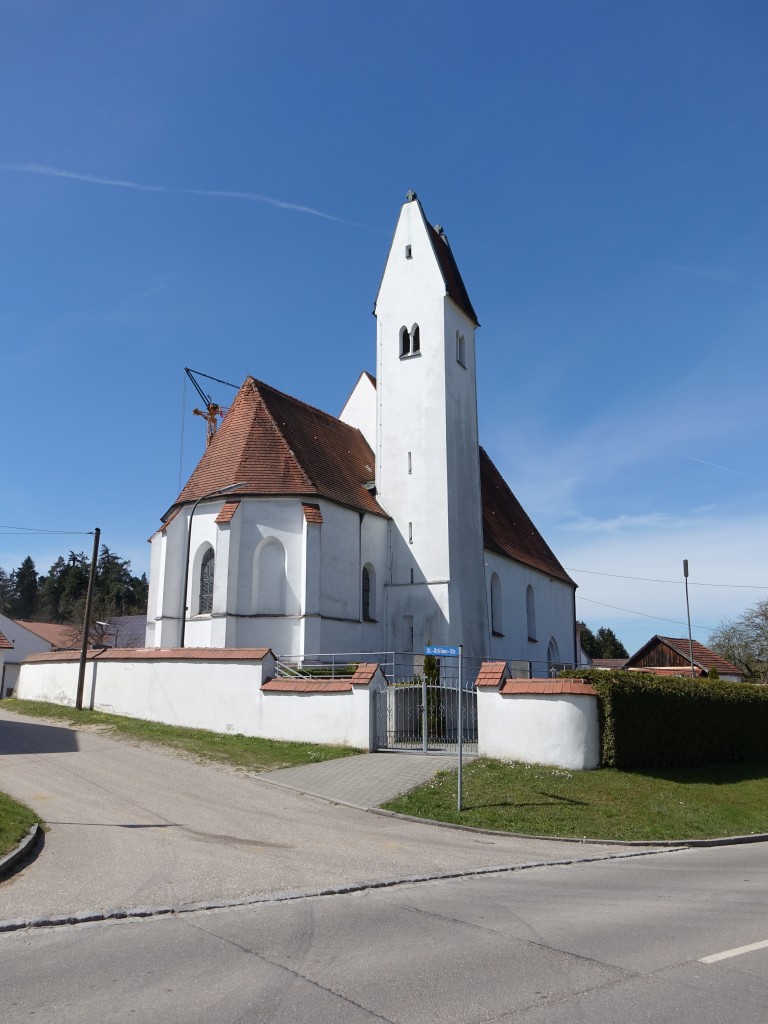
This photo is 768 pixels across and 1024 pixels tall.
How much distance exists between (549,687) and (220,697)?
8785 mm

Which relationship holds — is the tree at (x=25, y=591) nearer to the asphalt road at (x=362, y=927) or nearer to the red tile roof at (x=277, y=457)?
the red tile roof at (x=277, y=457)

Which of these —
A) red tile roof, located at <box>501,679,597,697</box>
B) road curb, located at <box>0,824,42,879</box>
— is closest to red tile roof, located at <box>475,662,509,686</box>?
red tile roof, located at <box>501,679,597,697</box>

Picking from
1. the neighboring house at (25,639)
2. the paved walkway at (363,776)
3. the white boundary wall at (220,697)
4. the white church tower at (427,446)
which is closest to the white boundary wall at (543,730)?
the paved walkway at (363,776)

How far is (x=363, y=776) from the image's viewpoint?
16.1 meters

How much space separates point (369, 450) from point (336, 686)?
18.9 metres

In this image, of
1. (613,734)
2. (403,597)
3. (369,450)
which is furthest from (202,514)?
(613,734)

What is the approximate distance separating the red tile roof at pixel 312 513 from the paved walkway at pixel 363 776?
1096 centimetres

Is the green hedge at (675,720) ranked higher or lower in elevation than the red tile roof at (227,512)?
lower

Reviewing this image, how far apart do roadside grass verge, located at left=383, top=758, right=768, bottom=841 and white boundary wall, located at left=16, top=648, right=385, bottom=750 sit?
3.68 m

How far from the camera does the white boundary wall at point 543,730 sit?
16953 millimetres

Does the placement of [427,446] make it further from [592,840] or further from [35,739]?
[592,840]

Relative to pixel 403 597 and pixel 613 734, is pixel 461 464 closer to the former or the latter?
pixel 403 597

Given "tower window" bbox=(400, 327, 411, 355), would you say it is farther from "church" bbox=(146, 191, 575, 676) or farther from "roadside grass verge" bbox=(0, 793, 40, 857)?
"roadside grass verge" bbox=(0, 793, 40, 857)

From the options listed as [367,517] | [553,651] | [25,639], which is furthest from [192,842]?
[25,639]
